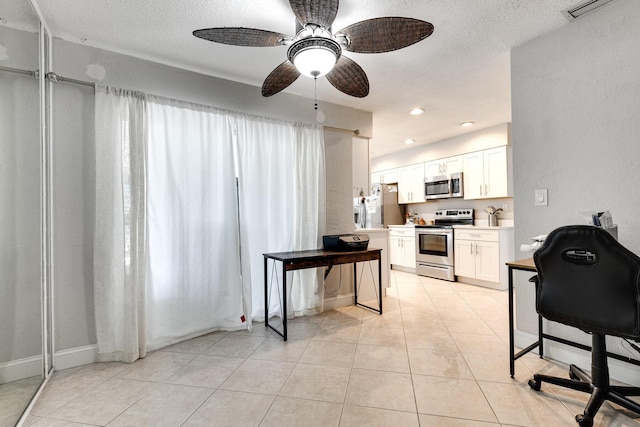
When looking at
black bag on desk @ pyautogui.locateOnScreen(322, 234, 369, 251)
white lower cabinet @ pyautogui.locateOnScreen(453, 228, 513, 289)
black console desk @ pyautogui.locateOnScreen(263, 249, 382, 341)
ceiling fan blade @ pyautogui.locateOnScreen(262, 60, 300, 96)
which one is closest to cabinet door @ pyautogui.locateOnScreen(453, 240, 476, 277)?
white lower cabinet @ pyautogui.locateOnScreen(453, 228, 513, 289)

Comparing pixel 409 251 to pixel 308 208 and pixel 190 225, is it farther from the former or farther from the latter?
pixel 190 225

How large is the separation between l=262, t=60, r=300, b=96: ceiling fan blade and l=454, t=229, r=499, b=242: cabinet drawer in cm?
367

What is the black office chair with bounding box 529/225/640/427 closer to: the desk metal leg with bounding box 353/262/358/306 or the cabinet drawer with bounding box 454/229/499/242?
the desk metal leg with bounding box 353/262/358/306

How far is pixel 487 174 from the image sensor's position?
4773 millimetres

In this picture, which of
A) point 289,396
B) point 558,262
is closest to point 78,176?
point 289,396

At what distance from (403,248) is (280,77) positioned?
4355mm

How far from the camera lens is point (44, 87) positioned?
2.14 meters

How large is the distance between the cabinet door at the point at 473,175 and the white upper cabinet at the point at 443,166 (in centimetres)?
13

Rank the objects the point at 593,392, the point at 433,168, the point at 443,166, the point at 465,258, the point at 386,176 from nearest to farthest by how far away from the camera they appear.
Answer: the point at 593,392 → the point at 465,258 → the point at 443,166 → the point at 433,168 → the point at 386,176

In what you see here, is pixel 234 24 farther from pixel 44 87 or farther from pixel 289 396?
pixel 289 396

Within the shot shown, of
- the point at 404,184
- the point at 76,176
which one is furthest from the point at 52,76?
the point at 404,184

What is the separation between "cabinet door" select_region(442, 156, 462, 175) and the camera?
518 cm

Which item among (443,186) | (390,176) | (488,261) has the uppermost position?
(390,176)

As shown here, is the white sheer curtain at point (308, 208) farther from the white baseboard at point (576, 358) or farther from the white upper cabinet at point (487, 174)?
the white upper cabinet at point (487, 174)
